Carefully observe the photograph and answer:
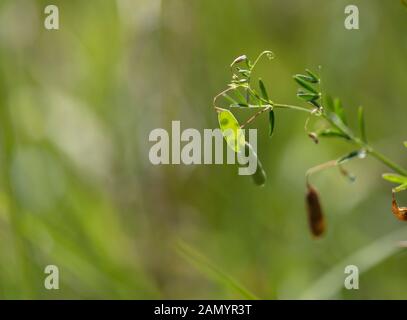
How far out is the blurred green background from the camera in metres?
1.89

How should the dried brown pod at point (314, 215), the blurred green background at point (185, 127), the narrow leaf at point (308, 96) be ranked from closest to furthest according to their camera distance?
the narrow leaf at point (308, 96)
the dried brown pod at point (314, 215)
the blurred green background at point (185, 127)

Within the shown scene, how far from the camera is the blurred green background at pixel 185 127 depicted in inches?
74.4

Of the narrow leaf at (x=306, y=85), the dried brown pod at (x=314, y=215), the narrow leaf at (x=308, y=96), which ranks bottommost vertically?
the dried brown pod at (x=314, y=215)

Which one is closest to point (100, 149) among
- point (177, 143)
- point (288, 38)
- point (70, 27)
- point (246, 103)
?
point (177, 143)

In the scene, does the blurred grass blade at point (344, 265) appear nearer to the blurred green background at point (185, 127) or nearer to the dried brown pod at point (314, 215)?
the blurred green background at point (185, 127)

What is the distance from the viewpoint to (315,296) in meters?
1.69

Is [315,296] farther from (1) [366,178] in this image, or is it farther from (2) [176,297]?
(1) [366,178]

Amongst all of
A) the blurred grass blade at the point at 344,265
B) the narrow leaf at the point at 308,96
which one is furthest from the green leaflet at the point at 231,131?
the blurred grass blade at the point at 344,265

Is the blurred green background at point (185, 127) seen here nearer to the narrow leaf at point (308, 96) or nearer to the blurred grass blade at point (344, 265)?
the blurred grass blade at point (344, 265)

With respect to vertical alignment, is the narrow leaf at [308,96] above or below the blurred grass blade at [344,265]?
above

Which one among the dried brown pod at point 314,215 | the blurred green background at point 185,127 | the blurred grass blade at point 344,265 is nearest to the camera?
the dried brown pod at point 314,215

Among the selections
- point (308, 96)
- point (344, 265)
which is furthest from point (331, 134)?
point (344, 265)

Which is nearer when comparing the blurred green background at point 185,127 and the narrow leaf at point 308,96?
the narrow leaf at point 308,96

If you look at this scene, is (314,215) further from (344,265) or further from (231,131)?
(344,265)
